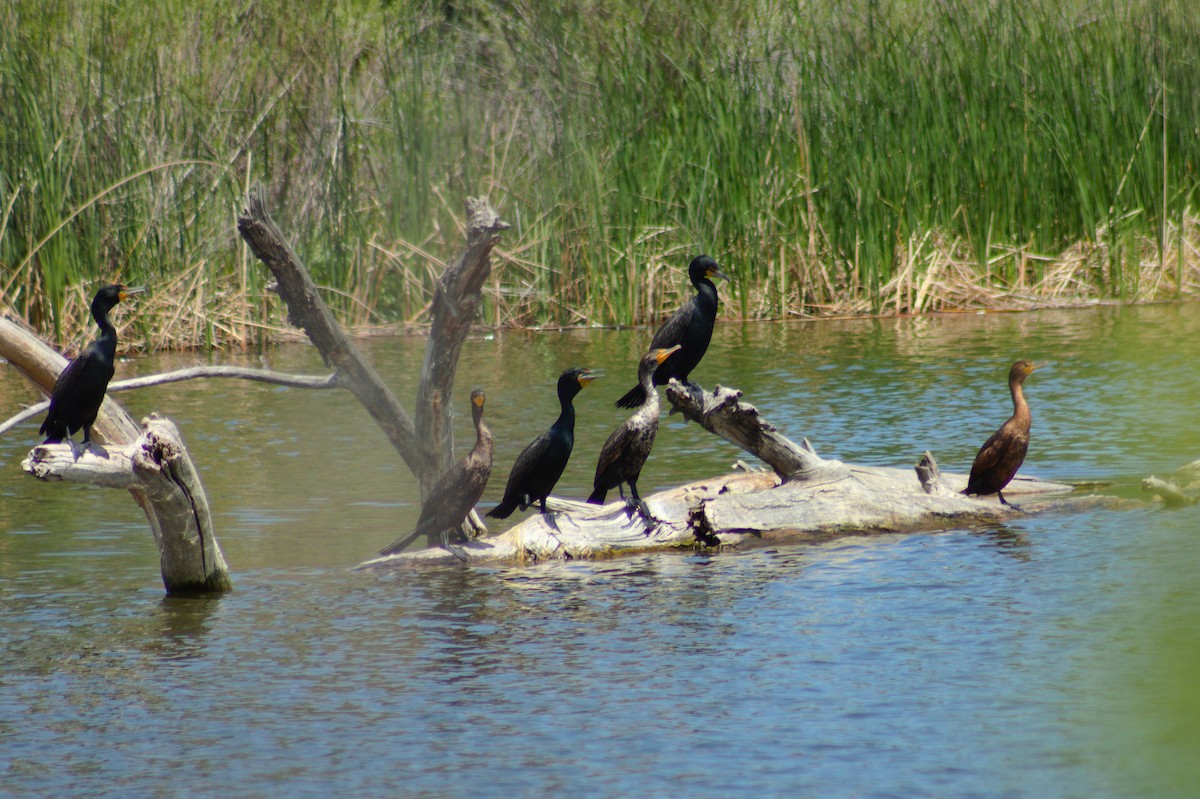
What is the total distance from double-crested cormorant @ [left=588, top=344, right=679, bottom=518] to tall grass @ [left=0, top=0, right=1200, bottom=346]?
7.97 meters

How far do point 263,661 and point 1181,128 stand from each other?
43.4 ft

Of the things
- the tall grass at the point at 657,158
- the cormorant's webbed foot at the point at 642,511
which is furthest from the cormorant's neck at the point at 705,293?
the tall grass at the point at 657,158

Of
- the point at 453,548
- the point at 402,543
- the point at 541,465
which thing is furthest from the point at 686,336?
the point at 402,543

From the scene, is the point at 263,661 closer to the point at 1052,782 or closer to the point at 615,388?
the point at 1052,782

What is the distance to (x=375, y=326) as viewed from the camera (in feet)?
53.8

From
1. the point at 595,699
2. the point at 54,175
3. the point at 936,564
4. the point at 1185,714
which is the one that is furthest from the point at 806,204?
the point at 1185,714

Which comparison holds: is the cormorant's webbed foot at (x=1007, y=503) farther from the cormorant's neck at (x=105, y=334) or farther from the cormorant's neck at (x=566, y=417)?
the cormorant's neck at (x=105, y=334)

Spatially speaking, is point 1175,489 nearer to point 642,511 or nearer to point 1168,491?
point 1168,491

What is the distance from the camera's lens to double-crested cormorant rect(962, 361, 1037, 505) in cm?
743

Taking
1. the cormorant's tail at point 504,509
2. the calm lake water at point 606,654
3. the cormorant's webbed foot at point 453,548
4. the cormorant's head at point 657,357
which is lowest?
the calm lake water at point 606,654

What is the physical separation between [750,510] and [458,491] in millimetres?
1458

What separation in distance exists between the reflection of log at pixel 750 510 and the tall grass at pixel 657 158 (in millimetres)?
7897

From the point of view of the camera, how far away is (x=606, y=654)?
5.62m

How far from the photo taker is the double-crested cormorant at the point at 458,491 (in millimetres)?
6820
